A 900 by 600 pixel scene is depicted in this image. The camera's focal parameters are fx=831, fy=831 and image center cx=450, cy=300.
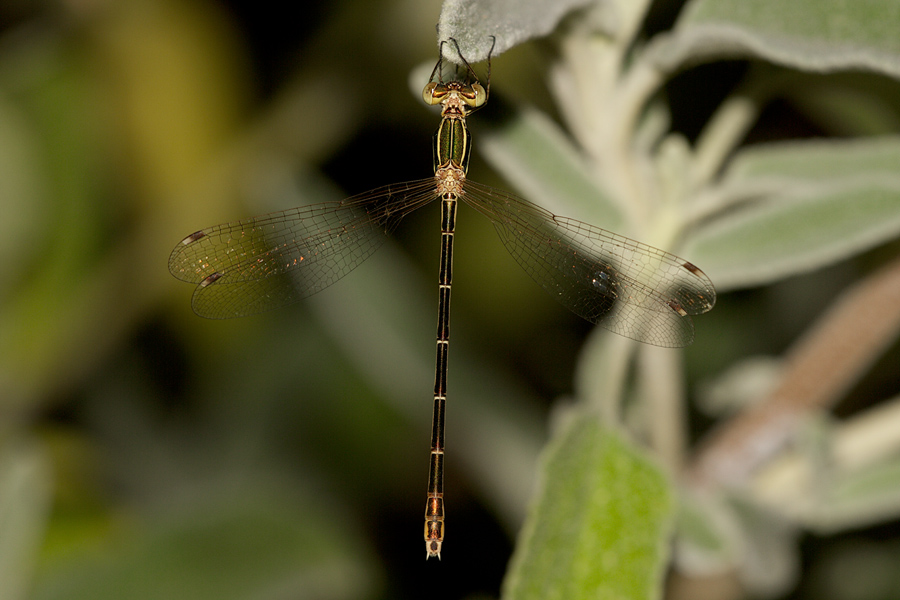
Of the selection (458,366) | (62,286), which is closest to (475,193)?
(458,366)

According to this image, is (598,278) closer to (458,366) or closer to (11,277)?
(458,366)

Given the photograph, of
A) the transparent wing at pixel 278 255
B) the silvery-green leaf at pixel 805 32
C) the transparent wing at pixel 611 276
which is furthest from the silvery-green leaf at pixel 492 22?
the transparent wing at pixel 278 255

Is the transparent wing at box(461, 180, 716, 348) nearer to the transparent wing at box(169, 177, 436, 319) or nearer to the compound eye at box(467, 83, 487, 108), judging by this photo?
the compound eye at box(467, 83, 487, 108)

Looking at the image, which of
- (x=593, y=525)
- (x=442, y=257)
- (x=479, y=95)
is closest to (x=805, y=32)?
(x=479, y=95)

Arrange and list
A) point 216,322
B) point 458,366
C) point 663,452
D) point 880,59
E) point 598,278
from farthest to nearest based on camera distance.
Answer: point 216,322 → point 458,366 → point 598,278 → point 663,452 → point 880,59

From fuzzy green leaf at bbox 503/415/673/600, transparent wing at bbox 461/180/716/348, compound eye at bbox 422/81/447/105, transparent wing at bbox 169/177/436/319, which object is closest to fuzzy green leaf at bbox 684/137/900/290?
transparent wing at bbox 461/180/716/348

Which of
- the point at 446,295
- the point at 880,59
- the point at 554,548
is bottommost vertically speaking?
the point at 554,548

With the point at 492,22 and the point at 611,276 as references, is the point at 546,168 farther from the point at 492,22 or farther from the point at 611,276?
the point at 611,276
